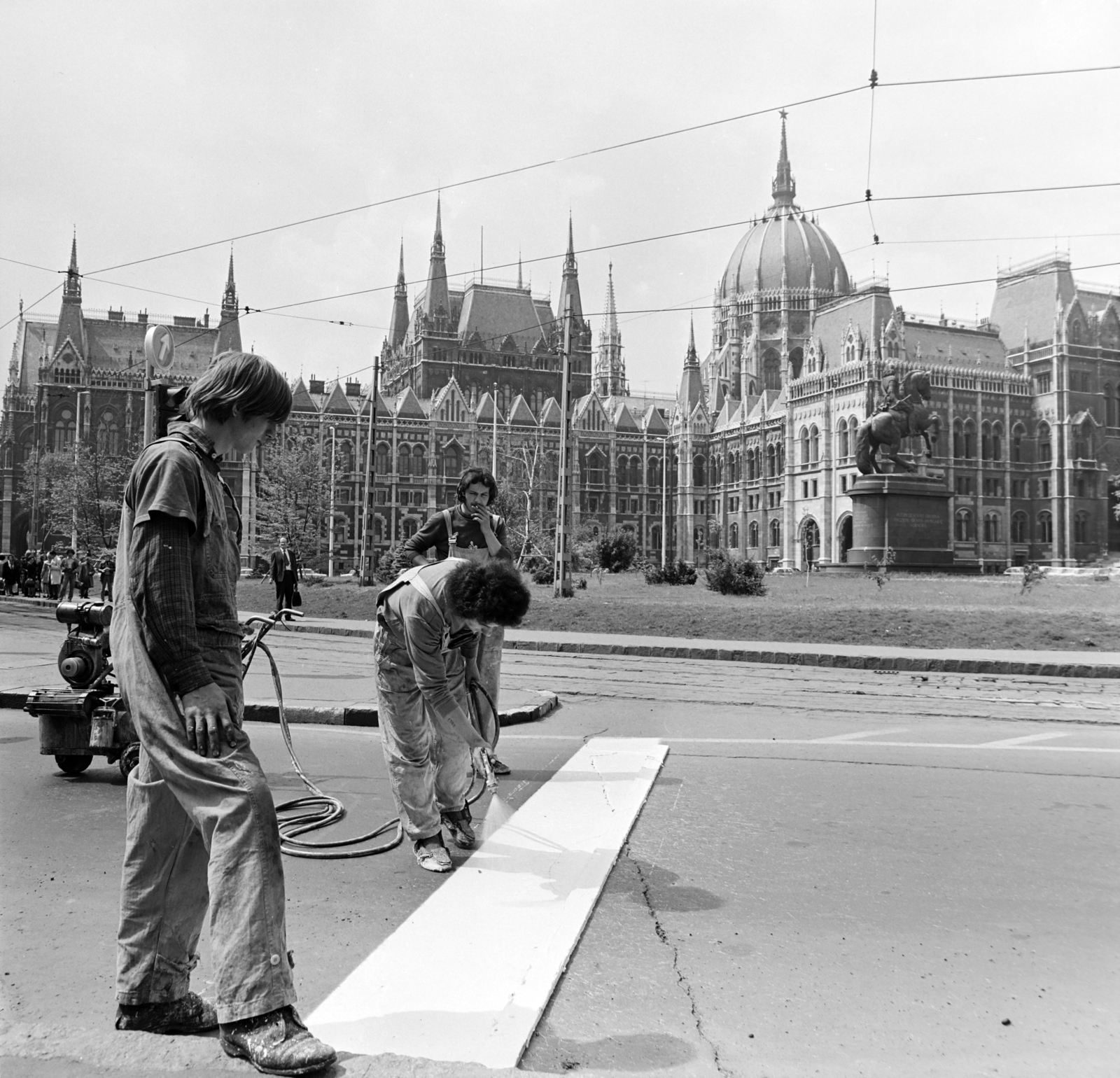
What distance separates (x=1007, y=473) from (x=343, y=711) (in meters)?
79.1

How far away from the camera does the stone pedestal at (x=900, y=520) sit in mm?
29859

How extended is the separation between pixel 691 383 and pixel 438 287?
27.3 m

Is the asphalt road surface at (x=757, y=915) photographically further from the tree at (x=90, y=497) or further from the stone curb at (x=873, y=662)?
the tree at (x=90, y=497)

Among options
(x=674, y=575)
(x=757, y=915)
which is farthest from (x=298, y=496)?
(x=757, y=915)

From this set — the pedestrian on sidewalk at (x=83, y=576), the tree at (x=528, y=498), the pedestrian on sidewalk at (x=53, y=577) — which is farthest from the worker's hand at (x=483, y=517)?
the pedestrian on sidewalk at (x=53, y=577)

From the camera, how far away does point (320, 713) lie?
7.85 metres

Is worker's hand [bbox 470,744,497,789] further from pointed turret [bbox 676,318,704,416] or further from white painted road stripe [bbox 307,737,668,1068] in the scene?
pointed turret [bbox 676,318,704,416]

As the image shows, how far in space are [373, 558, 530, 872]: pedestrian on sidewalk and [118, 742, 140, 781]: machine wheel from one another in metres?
1.59

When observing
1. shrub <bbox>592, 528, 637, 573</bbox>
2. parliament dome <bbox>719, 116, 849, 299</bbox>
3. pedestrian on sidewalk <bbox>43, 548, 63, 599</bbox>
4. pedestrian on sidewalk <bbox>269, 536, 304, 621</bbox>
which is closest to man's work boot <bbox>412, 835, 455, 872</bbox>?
pedestrian on sidewalk <bbox>269, 536, 304, 621</bbox>

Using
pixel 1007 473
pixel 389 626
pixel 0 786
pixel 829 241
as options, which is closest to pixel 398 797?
pixel 389 626

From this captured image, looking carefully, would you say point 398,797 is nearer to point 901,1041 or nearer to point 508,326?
point 901,1041

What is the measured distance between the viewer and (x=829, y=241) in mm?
96250

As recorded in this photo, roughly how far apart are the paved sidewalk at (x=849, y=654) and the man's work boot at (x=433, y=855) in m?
10.0

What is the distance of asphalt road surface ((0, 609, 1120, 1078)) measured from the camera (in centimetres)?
254
